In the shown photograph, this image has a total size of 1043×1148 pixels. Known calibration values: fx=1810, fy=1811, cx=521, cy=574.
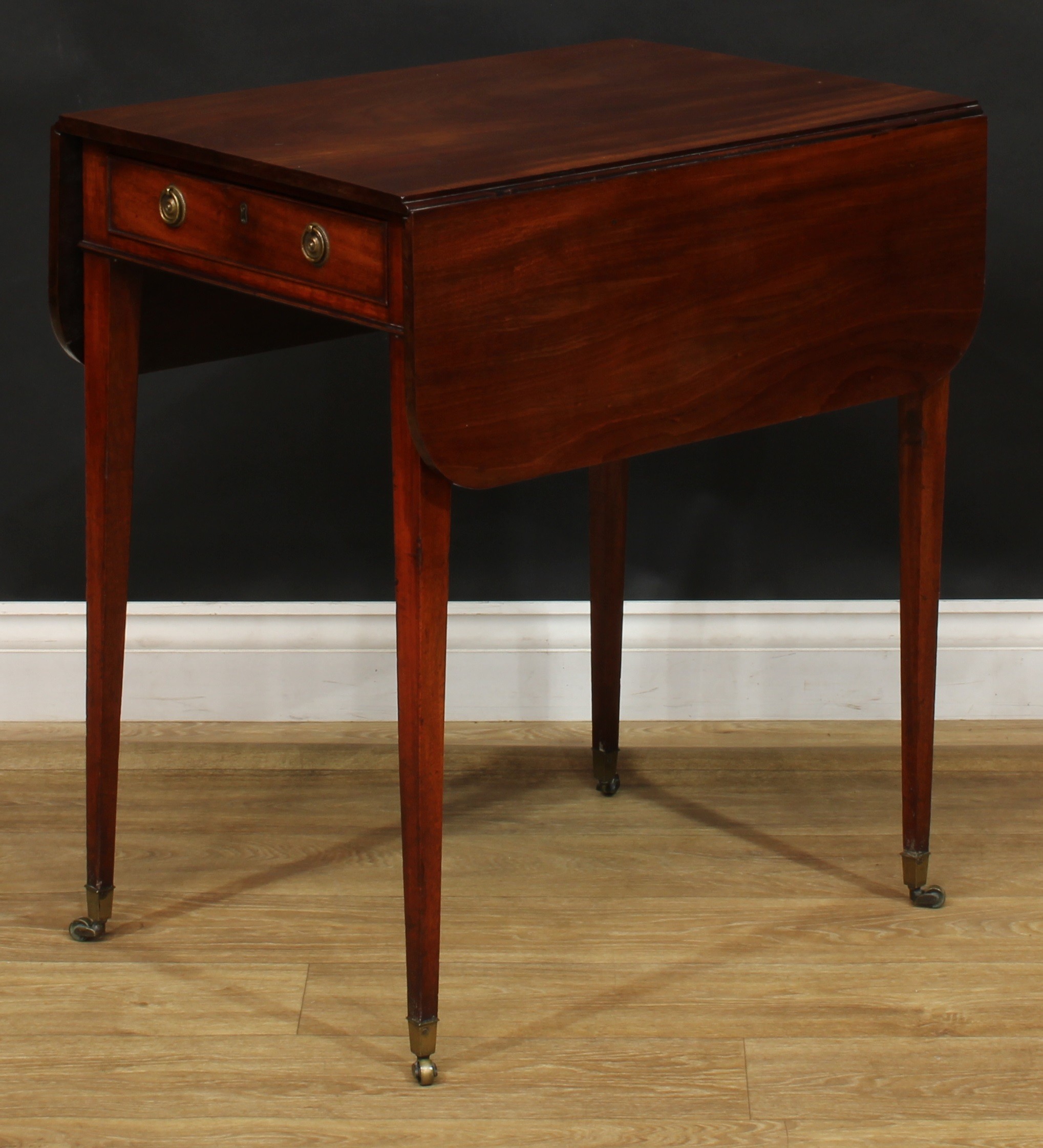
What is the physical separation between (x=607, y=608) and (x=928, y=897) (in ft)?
1.75

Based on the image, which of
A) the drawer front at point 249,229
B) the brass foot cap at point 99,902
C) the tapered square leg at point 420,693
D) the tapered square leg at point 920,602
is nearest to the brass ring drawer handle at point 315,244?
the drawer front at point 249,229

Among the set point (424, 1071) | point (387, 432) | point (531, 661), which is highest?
point (387, 432)

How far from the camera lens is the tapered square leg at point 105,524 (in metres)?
1.79

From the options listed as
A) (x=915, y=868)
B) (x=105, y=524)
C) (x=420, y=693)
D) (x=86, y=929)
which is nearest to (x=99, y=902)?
(x=86, y=929)

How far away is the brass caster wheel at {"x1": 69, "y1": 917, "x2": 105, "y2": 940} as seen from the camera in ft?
6.48

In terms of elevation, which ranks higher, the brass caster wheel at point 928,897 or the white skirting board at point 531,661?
the white skirting board at point 531,661

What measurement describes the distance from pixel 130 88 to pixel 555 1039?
1338 mm

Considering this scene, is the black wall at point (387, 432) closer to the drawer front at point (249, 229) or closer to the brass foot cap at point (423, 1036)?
the drawer front at point (249, 229)

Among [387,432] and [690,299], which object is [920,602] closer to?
[690,299]

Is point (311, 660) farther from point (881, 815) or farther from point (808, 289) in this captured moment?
point (808, 289)

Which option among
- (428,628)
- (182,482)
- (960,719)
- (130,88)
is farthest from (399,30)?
(960,719)

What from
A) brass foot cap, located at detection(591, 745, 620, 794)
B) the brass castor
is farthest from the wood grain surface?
brass foot cap, located at detection(591, 745, 620, 794)

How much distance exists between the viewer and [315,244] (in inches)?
60.9

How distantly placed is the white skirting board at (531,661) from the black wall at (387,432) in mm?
36
